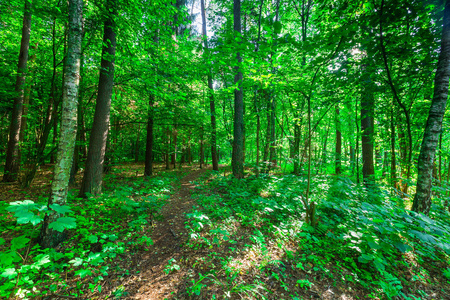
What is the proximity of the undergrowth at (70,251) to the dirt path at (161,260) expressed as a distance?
0.18 metres

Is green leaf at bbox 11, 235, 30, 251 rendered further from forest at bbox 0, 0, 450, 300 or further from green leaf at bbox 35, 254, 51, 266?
green leaf at bbox 35, 254, 51, 266

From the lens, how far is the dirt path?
2.26 metres

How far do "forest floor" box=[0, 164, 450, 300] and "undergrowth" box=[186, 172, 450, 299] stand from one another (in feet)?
0.06

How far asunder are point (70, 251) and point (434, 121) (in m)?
6.82

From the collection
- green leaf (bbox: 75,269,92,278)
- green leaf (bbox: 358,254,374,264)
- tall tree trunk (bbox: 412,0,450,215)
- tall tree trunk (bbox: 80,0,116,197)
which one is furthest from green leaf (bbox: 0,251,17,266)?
tall tree trunk (bbox: 412,0,450,215)

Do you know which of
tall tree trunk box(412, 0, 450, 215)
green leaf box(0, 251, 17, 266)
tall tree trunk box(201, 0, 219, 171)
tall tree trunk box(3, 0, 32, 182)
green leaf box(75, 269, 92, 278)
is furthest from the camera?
tall tree trunk box(201, 0, 219, 171)

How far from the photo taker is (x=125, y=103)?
8.04 metres

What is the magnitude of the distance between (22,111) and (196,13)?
1552 cm

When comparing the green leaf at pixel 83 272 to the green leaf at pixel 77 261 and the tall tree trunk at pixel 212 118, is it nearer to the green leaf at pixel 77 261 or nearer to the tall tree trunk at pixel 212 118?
the green leaf at pixel 77 261

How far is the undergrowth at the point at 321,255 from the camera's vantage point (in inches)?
91.0

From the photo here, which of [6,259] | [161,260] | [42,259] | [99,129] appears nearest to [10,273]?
[6,259]

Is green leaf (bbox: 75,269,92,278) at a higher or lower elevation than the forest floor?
higher

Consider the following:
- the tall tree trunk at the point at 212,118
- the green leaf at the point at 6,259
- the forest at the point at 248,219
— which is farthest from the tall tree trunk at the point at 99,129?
the tall tree trunk at the point at 212,118

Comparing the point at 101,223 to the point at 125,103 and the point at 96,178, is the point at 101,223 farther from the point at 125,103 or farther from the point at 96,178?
the point at 125,103
